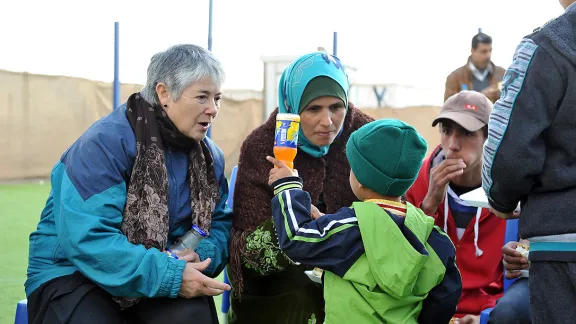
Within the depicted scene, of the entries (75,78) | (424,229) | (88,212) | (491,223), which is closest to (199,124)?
(88,212)

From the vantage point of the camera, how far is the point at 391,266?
2.31 m

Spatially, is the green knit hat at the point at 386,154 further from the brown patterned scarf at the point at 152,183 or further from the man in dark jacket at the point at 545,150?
the brown patterned scarf at the point at 152,183

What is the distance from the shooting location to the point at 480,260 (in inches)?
124

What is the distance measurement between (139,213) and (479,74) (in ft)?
20.1

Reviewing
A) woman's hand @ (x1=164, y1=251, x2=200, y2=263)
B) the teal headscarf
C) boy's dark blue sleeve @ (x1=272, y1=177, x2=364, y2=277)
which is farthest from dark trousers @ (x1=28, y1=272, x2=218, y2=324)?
the teal headscarf

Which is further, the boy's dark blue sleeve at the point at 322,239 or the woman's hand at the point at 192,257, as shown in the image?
the woman's hand at the point at 192,257

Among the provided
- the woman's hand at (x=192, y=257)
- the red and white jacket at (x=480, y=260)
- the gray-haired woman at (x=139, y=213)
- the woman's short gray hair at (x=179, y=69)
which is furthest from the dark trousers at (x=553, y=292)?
the woman's short gray hair at (x=179, y=69)

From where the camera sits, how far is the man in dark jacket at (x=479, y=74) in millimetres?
7938

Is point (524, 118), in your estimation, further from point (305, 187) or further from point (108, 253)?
point (108, 253)

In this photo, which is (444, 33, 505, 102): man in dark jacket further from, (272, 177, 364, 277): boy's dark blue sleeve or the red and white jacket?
(272, 177, 364, 277): boy's dark blue sleeve

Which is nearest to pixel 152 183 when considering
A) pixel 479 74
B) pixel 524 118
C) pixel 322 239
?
pixel 322 239

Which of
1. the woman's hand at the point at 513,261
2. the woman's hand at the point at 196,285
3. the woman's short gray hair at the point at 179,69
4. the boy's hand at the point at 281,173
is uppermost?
the woman's short gray hair at the point at 179,69

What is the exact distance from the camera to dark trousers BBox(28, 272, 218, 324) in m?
2.61

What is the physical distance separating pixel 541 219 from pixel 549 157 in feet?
0.59
